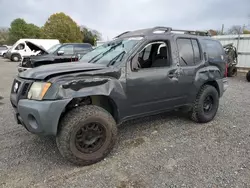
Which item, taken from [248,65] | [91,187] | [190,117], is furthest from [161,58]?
[248,65]

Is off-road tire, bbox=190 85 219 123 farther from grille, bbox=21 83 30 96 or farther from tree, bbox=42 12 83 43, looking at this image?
tree, bbox=42 12 83 43

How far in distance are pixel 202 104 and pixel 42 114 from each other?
3.06 meters

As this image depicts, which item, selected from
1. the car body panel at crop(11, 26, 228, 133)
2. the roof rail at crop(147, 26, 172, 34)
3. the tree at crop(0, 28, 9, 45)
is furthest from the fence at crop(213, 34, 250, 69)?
the tree at crop(0, 28, 9, 45)

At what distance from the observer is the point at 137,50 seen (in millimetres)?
3266

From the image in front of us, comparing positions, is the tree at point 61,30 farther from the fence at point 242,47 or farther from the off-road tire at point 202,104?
the off-road tire at point 202,104

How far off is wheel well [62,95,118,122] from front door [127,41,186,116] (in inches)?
10.8

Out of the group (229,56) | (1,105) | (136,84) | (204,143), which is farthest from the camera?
(229,56)

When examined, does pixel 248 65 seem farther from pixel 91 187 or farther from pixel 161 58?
pixel 91 187

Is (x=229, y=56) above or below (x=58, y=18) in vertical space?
below

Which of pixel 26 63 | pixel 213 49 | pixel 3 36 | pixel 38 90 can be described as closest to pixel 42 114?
pixel 38 90

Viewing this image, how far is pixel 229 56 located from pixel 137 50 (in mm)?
8886

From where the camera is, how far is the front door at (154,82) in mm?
3219

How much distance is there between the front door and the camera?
10.6ft

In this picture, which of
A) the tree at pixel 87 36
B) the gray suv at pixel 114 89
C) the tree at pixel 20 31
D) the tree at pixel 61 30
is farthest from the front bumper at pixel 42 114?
the tree at pixel 20 31
